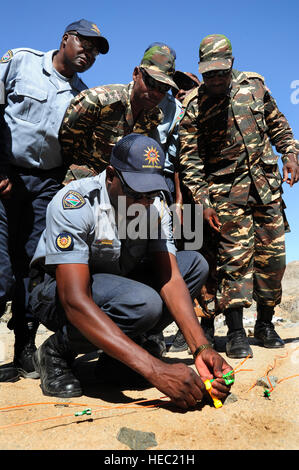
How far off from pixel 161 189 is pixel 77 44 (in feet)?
4.77

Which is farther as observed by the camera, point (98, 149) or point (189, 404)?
point (98, 149)

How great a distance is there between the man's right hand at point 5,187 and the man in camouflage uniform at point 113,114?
19.7 inches

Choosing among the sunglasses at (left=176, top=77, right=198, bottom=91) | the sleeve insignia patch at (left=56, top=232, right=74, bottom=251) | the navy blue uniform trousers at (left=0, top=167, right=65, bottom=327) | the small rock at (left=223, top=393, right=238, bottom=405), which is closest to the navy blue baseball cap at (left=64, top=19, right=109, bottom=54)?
the navy blue uniform trousers at (left=0, top=167, right=65, bottom=327)

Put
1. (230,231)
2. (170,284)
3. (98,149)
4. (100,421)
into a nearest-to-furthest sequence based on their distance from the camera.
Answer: (100,421) → (170,284) → (98,149) → (230,231)

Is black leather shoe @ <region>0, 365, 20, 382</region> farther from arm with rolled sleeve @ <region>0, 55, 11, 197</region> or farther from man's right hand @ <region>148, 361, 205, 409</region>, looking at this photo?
man's right hand @ <region>148, 361, 205, 409</region>

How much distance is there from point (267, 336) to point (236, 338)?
16.7 inches

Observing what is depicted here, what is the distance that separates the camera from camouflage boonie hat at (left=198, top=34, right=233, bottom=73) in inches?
125

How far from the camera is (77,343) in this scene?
2.26 metres

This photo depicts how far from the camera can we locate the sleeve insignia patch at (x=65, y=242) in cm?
209

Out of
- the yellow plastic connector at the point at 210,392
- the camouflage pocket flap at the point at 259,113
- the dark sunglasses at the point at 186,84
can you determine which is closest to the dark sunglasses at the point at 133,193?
the yellow plastic connector at the point at 210,392

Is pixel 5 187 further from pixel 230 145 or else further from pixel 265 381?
pixel 265 381
